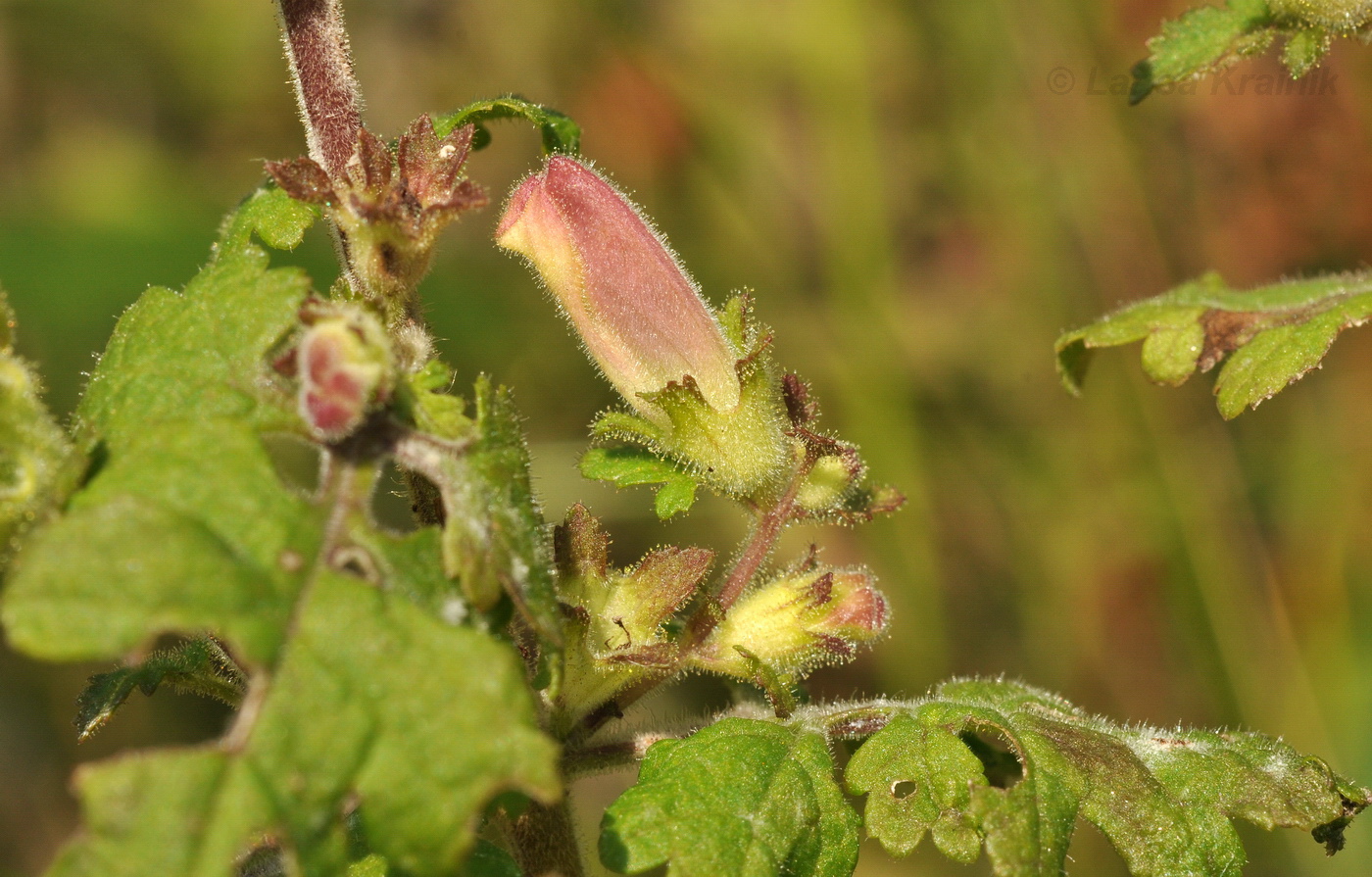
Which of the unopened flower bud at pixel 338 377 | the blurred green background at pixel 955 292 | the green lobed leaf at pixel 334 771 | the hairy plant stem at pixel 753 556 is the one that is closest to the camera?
the green lobed leaf at pixel 334 771

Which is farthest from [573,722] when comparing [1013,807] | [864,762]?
[1013,807]

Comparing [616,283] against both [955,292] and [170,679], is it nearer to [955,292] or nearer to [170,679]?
[170,679]

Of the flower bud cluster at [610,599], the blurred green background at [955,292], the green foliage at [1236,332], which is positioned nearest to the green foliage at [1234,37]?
the green foliage at [1236,332]

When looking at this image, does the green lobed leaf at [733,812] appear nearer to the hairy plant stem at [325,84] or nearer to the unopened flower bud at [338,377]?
the unopened flower bud at [338,377]

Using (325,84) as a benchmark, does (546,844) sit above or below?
below

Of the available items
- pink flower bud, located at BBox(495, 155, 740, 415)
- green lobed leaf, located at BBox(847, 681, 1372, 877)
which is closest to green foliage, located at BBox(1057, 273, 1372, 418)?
green lobed leaf, located at BBox(847, 681, 1372, 877)

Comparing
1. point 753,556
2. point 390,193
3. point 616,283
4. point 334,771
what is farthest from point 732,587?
point 334,771

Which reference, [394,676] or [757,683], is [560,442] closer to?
[757,683]
